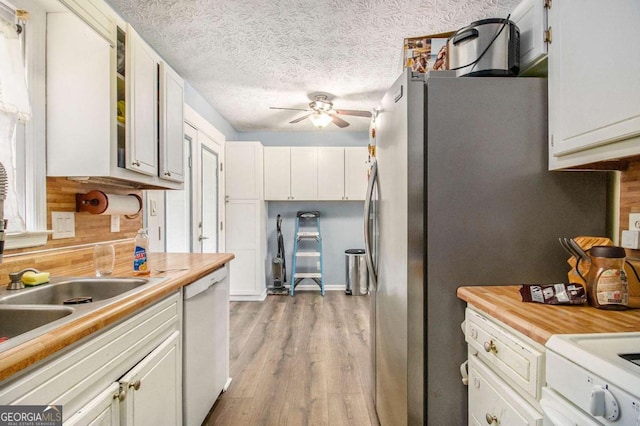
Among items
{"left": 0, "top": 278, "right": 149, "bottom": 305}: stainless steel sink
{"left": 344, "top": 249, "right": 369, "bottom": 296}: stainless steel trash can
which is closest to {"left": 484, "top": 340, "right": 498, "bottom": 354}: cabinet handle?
{"left": 0, "top": 278, "right": 149, "bottom": 305}: stainless steel sink

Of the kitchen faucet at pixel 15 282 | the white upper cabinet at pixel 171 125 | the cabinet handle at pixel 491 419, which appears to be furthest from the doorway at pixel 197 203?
the cabinet handle at pixel 491 419

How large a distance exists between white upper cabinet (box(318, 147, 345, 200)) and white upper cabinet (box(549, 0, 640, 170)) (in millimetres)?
3278

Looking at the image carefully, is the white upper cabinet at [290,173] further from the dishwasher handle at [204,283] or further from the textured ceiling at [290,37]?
the dishwasher handle at [204,283]

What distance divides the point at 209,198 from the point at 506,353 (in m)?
3.38

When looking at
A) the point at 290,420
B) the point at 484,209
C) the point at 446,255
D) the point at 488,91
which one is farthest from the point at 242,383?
the point at 488,91

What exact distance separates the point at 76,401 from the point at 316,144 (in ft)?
14.2

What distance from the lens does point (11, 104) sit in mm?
1252

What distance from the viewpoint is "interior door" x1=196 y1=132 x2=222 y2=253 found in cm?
330

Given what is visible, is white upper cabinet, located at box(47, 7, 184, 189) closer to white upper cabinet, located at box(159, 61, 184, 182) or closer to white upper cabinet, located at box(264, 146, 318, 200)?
white upper cabinet, located at box(159, 61, 184, 182)

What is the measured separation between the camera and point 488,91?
4.07ft

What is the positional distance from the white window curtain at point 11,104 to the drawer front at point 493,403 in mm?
1860

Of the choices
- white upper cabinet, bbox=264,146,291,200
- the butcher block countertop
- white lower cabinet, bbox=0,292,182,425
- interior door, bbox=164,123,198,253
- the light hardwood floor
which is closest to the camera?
white lower cabinet, bbox=0,292,182,425

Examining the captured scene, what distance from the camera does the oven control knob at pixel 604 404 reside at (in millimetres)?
568

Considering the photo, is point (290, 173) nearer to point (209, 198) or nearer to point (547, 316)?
point (209, 198)
